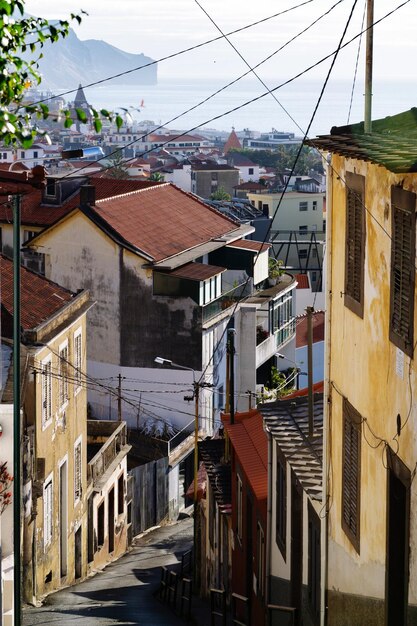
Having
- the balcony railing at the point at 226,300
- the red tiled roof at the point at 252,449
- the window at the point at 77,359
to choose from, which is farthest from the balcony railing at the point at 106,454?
the red tiled roof at the point at 252,449

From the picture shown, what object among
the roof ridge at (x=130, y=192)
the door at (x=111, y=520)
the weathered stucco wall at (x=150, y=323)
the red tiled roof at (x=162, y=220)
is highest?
the roof ridge at (x=130, y=192)

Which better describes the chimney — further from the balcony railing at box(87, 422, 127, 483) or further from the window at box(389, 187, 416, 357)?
the window at box(389, 187, 416, 357)

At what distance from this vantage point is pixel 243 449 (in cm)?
2653

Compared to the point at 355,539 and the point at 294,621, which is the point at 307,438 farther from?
the point at 355,539

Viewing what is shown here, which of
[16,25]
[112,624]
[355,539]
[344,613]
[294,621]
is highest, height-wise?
[16,25]

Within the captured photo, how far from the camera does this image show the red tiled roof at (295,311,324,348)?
65650 millimetres

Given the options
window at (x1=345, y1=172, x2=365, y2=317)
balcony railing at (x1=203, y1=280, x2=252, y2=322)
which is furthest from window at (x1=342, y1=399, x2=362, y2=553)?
balcony railing at (x1=203, y1=280, x2=252, y2=322)

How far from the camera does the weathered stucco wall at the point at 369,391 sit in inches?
522

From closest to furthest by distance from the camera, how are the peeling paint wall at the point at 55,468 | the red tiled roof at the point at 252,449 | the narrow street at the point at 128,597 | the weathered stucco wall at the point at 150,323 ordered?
the red tiled roof at the point at 252,449
the narrow street at the point at 128,597
the peeling paint wall at the point at 55,468
the weathered stucco wall at the point at 150,323

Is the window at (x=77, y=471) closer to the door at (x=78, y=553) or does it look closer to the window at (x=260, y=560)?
the door at (x=78, y=553)

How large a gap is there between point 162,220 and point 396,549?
4488 cm

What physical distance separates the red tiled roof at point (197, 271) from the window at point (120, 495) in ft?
Answer: 34.4

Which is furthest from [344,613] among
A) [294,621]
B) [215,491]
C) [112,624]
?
[215,491]

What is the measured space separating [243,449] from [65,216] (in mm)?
29496
